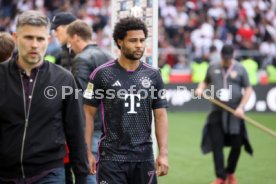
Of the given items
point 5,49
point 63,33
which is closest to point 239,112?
point 63,33

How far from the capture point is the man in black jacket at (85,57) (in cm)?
811

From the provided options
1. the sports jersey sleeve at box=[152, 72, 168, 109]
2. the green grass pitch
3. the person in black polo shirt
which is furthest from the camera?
the green grass pitch

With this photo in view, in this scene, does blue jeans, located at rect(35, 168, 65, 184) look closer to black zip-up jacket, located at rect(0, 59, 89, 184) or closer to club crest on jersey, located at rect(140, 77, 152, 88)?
black zip-up jacket, located at rect(0, 59, 89, 184)

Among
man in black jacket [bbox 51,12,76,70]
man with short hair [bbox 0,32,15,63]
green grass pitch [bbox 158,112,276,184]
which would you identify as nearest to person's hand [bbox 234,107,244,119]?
green grass pitch [bbox 158,112,276,184]

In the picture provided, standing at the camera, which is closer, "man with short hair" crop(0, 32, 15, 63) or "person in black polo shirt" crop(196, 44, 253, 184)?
"man with short hair" crop(0, 32, 15, 63)

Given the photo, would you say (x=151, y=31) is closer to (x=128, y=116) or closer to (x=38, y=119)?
(x=128, y=116)

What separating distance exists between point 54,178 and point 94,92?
5.31 ft

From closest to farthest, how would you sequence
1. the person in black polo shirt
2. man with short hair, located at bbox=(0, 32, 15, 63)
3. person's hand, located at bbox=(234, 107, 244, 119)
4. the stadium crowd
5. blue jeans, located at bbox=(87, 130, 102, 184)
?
man with short hair, located at bbox=(0, 32, 15, 63) → blue jeans, located at bbox=(87, 130, 102, 184) → person's hand, located at bbox=(234, 107, 244, 119) → the person in black polo shirt → the stadium crowd

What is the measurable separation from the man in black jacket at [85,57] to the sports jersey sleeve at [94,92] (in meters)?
1.15

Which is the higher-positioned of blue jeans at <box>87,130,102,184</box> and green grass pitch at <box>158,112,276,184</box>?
blue jeans at <box>87,130,102,184</box>

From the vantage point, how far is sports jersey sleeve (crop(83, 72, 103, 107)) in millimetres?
6773

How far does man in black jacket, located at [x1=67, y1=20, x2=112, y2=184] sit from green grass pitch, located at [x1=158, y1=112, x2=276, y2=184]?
328 centimetres

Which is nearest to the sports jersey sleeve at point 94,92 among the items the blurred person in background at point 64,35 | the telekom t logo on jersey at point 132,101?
the telekom t logo on jersey at point 132,101

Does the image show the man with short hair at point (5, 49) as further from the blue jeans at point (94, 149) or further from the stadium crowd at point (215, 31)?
the stadium crowd at point (215, 31)
